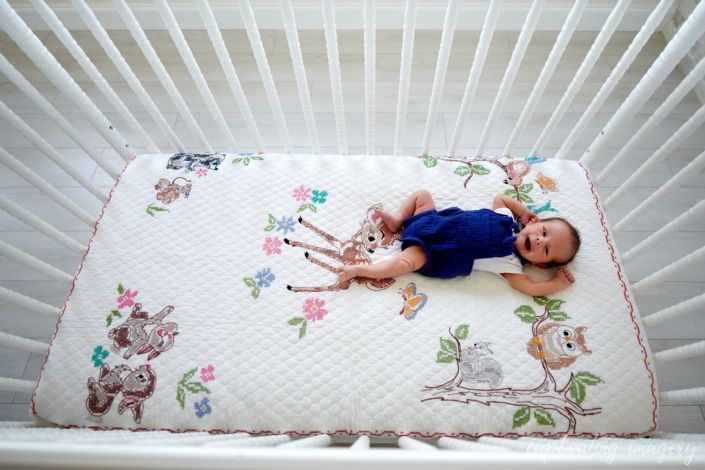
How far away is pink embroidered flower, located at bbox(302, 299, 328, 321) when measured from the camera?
95cm

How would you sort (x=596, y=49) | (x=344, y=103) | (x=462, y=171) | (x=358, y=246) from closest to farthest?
(x=596, y=49)
(x=358, y=246)
(x=462, y=171)
(x=344, y=103)

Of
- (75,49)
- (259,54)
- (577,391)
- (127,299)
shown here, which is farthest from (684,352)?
(75,49)

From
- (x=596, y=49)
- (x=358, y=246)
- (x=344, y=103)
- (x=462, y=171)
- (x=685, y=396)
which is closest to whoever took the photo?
(x=685, y=396)

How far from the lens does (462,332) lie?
0.93 metres

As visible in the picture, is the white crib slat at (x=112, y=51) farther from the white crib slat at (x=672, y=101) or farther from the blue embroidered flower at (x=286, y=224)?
the white crib slat at (x=672, y=101)

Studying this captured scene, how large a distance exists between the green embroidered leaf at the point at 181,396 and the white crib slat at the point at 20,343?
0.31 m

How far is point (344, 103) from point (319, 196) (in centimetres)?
75

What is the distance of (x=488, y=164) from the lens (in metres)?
1.17

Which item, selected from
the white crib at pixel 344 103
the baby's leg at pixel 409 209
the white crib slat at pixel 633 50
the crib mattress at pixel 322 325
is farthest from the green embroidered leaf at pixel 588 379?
the white crib slat at pixel 633 50

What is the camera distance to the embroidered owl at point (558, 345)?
0.90 m

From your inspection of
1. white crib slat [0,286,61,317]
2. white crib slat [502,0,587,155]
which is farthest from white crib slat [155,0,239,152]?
white crib slat [502,0,587,155]

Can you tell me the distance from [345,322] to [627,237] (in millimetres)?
1079

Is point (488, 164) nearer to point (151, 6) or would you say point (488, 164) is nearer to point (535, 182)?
point (535, 182)

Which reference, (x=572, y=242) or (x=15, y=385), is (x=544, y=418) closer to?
(x=572, y=242)
